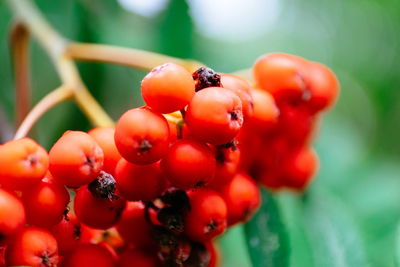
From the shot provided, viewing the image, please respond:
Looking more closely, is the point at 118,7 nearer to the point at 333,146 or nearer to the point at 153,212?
the point at 333,146

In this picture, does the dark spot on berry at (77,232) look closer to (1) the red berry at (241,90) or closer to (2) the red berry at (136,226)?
(2) the red berry at (136,226)

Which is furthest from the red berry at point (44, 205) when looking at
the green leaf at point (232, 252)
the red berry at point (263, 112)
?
the green leaf at point (232, 252)

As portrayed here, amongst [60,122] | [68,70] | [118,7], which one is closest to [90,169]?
[68,70]

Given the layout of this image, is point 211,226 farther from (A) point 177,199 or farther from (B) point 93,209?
(B) point 93,209

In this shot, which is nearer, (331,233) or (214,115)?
(214,115)

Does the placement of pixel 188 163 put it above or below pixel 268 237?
above

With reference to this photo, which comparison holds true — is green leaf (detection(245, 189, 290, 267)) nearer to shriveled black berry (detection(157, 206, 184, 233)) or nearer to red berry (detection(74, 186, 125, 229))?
shriveled black berry (detection(157, 206, 184, 233))

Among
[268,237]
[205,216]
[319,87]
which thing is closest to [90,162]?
[205,216]

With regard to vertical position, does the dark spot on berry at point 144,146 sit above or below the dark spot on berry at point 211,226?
above
